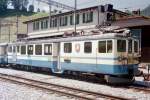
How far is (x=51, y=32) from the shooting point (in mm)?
52000

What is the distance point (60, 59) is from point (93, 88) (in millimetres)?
5820

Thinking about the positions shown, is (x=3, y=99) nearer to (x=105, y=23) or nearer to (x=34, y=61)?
(x=34, y=61)

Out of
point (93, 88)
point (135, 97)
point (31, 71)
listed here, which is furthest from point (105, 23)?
point (135, 97)

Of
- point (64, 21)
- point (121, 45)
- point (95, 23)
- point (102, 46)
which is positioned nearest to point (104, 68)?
point (102, 46)

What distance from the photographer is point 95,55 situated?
18.8 meters

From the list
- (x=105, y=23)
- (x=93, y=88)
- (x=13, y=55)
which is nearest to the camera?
(x=93, y=88)

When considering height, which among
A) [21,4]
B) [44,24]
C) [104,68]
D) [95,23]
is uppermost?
[21,4]

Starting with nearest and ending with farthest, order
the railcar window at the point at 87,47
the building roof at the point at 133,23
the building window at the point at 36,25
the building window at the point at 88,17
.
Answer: the railcar window at the point at 87,47 → the building roof at the point at 133,23 → the building window at the point at 88,17 → the building window at the point at 36,25

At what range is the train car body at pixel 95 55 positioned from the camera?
1761cm

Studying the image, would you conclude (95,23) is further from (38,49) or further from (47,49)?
(47,49)

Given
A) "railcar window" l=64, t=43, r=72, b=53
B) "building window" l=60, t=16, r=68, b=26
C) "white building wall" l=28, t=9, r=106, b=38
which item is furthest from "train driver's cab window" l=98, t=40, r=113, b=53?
"building window" l=60, t=16, r=68, b=26

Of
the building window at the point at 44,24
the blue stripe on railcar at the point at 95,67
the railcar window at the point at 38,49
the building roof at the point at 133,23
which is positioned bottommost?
the blue stripe on railcar at the point at 95,67

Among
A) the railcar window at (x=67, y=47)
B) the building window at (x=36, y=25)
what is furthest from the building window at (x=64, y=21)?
the railcar window at (x=67, y=47)

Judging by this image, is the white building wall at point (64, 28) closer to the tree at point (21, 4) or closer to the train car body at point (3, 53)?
the train car body at point (3, 53)
